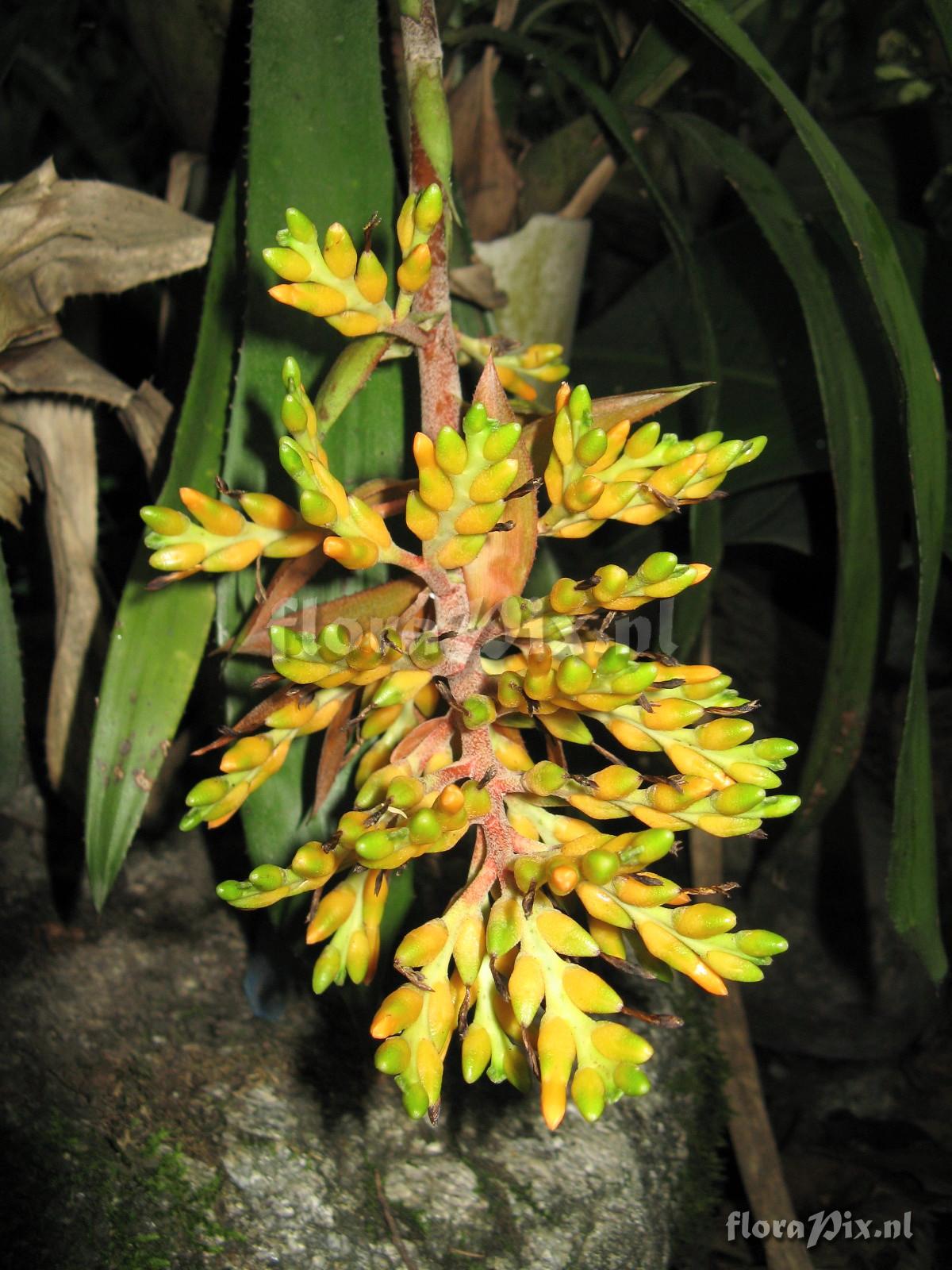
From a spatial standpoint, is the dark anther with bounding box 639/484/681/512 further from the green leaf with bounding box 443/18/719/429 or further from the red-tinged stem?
the green leaf with bounding box 443/18/719/429

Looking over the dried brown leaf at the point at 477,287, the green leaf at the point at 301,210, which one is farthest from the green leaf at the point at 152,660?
the dried brown leaf at the point at 477,287

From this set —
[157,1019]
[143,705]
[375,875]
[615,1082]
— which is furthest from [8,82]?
[615,1082]

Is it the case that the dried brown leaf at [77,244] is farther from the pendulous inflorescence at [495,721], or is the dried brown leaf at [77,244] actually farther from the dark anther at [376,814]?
the dark anther at [376,814]

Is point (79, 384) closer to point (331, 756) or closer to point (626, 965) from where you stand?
point (331, 756)

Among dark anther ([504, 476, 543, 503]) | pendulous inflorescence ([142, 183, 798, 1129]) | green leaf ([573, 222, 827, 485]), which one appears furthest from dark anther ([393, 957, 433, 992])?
green leaf ([573, 222, 827, 485])

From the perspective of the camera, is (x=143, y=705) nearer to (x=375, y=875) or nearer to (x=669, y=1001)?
(x=375, y=875)

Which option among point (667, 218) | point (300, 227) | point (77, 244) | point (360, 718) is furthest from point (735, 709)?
point (77, 244)
